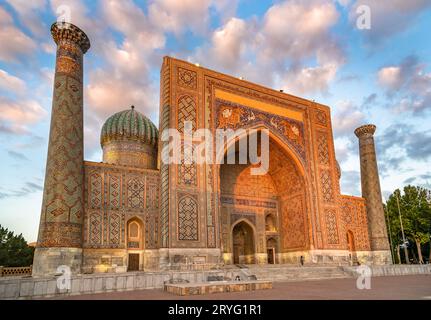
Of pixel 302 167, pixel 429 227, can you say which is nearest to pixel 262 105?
pixel 302 167

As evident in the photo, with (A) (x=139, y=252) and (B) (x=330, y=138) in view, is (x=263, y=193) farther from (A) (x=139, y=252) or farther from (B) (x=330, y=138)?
(A) (x=139, y=252)

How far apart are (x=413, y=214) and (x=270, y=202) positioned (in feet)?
35.9

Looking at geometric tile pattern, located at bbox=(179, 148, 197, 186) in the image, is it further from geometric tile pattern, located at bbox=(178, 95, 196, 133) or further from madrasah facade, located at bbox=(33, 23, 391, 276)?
geometric tile pattern, located at bbox=(178, 95, 196, 133)

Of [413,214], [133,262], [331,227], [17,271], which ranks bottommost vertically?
[17,271]

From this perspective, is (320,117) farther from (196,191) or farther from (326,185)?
(196,191)

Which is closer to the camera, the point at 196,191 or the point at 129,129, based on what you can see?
the point at 196,191

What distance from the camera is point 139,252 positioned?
1210 centimetres

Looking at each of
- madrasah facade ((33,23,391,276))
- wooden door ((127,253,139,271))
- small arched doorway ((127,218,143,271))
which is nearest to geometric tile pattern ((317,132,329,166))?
madrasah facade ((33,23,391,276))

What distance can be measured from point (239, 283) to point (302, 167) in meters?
9.94

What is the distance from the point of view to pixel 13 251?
1873 centimetres

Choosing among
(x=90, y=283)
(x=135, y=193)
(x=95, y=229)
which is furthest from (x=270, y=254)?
(x=90, y=283)

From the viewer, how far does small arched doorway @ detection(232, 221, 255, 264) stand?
641 inches

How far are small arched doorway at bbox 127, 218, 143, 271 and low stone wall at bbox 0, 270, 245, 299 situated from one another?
3676mm
